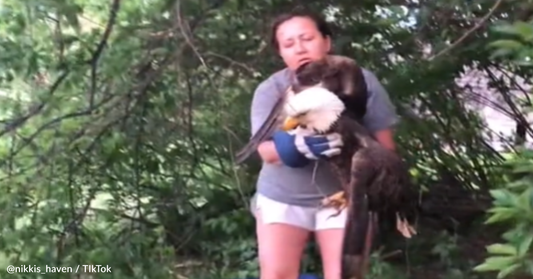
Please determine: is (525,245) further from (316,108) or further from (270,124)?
(270,124)

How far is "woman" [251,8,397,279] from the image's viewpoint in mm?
2932

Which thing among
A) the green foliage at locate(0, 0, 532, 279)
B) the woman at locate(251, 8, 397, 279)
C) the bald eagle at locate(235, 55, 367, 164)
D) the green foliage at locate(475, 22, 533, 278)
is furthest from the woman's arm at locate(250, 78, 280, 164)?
the green foliage at locate(0, 0, 532, 279)

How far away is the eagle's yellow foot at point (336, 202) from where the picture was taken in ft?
9.49

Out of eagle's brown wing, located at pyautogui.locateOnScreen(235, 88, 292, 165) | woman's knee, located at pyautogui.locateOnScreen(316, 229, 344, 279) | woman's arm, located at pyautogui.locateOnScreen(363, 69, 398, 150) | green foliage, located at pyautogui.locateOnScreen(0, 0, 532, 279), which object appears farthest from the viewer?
green foliage, located at pyautogui.locateOnScreen(0, 0, 532, 279)

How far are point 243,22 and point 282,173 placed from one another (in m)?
1.43

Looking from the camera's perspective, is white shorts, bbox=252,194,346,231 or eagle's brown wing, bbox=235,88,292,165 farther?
white shorts, bbox=252,194,346,231

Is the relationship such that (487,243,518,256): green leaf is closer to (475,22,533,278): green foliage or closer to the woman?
(475,22,533,278): green foliage

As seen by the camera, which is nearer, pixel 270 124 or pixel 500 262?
pixel 500 262

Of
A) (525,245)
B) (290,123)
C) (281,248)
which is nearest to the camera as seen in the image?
(525,245)

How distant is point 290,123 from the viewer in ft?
8.83

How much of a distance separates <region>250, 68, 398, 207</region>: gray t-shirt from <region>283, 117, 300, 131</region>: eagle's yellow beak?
0.55 ft

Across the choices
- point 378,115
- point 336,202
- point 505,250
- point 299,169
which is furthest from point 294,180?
point 505,250

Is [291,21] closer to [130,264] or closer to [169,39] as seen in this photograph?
[169,39]

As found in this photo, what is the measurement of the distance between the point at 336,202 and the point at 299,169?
0.54ft
